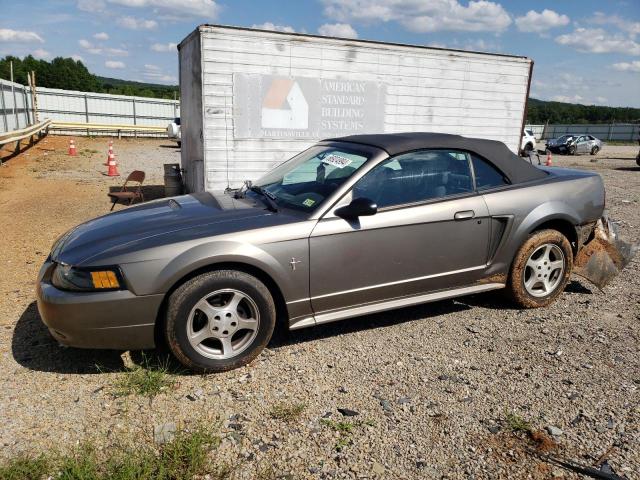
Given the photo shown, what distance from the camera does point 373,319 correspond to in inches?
170

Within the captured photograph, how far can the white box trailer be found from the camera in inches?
318

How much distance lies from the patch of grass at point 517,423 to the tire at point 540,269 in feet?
5.57

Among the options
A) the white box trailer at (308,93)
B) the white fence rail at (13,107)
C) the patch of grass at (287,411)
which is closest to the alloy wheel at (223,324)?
the patch of grass at (287,411)

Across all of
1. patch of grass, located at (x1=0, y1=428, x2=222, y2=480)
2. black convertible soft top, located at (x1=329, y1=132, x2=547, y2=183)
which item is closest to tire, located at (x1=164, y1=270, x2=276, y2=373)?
patch of grass, located at (x1=0, y1=428, x2=222, y2=480)

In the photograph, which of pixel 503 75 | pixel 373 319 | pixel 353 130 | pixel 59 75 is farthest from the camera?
pixel 59 75

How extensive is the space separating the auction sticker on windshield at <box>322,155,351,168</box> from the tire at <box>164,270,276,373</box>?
1.23 meters

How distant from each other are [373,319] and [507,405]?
1.48 m

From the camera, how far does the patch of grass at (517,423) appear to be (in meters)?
2.81

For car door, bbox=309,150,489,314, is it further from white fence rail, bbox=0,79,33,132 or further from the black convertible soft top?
white fence rail, bbox=0,79,33,132

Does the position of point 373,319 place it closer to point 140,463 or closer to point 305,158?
point 305,158

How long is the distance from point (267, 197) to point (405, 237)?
3.78ft

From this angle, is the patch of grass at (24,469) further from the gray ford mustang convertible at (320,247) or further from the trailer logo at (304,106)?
the trailer logo at (304,106)

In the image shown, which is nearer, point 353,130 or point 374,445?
point 374,445

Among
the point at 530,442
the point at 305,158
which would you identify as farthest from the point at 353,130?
the point at 530,442
